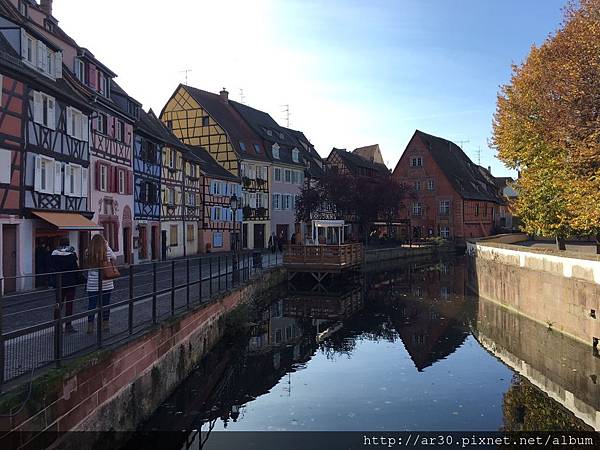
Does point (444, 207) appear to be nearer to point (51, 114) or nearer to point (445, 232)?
point (445, 232)

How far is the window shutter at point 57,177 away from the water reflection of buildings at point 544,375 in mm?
16189

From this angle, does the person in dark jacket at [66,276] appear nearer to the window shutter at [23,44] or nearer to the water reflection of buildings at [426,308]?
the water reflection of buildings at [426,308]

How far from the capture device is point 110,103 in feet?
84.9

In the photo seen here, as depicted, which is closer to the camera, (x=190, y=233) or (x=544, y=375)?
(x=544, y=375)

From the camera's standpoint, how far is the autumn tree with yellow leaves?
1722cm

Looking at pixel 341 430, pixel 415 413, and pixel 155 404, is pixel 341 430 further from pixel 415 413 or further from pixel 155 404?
pixel 155 404

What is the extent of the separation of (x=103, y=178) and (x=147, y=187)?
6.32 metres

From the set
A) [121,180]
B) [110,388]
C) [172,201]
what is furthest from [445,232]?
[110,388]

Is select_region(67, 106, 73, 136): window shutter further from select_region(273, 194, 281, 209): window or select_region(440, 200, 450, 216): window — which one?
select_region(440, 200, 450, 216): window

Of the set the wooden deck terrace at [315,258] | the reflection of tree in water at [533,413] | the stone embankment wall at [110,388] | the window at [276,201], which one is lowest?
the reflection of tree in water at [533,413]

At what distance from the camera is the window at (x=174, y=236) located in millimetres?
35719

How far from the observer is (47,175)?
19.6 meters

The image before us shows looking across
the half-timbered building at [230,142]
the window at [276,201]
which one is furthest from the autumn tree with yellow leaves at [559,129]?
the window at [276,201]

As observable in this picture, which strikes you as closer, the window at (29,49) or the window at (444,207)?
the window at (29,49)
